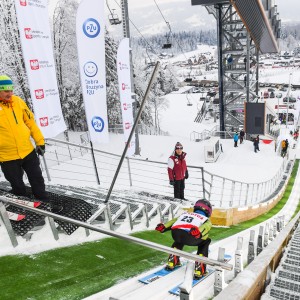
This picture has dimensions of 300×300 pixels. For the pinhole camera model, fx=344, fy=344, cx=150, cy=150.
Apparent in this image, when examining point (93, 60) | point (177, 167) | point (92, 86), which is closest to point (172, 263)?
point (177, 167)

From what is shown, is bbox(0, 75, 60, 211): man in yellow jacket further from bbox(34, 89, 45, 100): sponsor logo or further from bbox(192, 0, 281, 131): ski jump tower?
bbox(192, 0, 281, 131): ski jump tower

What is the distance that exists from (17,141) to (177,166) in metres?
4.72

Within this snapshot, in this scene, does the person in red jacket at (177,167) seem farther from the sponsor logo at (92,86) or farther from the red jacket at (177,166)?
the sponsor logo at (92,86)

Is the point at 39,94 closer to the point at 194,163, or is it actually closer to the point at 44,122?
the point at 44,122

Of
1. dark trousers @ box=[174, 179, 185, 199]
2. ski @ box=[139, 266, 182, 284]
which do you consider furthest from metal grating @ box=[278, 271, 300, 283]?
dark trousers @ box=[174, 179, 185, 199]

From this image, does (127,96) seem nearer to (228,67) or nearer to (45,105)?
(45,105)

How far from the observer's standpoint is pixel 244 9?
25375mm

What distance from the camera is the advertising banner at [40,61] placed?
25.4 ft

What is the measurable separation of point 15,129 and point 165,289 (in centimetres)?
286

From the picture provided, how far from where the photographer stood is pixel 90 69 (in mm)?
9062

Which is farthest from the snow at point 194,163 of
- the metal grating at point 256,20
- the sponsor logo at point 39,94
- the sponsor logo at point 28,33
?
the metal grating at point 256,20

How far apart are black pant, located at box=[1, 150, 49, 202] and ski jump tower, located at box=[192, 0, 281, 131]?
24184 mm

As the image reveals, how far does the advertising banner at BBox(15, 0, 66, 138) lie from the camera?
7.73m

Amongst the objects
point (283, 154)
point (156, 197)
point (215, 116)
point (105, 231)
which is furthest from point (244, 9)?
point (215, 116)
